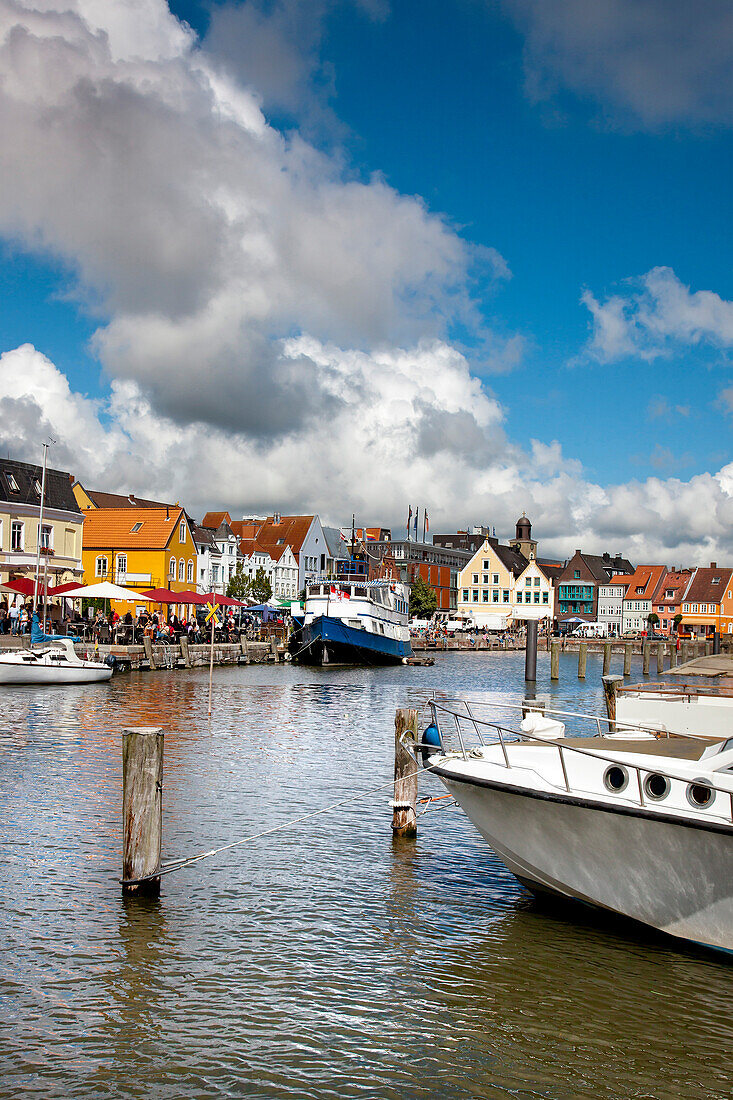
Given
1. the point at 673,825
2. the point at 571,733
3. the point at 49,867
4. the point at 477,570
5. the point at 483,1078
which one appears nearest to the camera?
the point at 483,1078

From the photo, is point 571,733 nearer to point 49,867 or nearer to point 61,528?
point 49,867

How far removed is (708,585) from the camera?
409 ft

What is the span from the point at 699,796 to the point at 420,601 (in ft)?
410

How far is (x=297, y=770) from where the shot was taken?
1938cm

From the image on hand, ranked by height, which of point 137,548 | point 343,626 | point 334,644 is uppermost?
point 137,548

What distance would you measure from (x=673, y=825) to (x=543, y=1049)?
8.20 feet

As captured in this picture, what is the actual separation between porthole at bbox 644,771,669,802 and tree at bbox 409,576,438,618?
404 feet

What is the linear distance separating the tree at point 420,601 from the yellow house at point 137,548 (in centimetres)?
6518

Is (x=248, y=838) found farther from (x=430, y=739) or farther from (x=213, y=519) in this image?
(x=213, y=519)

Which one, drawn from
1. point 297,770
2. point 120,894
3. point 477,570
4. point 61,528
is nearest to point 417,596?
point 477,570

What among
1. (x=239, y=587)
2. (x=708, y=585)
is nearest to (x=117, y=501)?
(x=239, y=587)

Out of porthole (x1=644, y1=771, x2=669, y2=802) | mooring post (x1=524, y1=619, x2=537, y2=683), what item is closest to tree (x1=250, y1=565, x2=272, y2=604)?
mooring post (x1=524, y1=619, x2=537, y2=683)

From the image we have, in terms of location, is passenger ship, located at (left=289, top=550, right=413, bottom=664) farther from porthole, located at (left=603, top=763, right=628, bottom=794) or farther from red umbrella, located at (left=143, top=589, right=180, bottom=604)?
porthole, located at (left=603, top=763, right=628, bottom=794)

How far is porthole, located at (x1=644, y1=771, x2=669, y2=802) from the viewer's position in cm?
950
